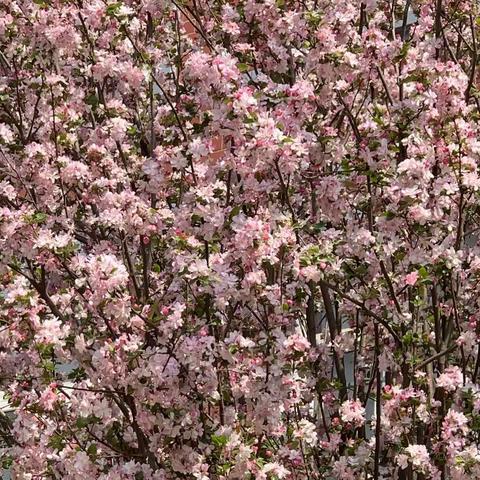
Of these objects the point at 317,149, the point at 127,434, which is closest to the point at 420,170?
the point at 317,149

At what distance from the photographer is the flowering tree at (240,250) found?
3.98 metres

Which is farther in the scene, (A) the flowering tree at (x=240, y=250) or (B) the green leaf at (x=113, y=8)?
(B) the green leaf at (x=113, y=8)

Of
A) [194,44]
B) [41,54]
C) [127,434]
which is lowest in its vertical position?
[127,434]

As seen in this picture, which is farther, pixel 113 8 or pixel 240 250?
pixel 113 8

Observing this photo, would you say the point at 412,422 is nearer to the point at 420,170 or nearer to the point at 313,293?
the point at 313,293

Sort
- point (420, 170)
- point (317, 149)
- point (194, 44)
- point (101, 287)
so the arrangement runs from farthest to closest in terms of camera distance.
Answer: point (194, 44) < point (317, 149) < point (420, 170) < point (101, 287)

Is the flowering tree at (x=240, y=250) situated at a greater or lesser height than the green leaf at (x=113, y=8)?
lesser

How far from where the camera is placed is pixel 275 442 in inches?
182

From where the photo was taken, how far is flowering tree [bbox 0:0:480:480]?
3979 mm

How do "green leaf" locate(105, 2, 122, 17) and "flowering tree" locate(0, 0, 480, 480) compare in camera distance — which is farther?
"green leaf" locate(105, 2, 122, 17)

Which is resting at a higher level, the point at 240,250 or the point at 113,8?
the point at 113,8

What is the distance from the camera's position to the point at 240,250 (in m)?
3.77

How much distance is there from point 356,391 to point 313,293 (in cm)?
68

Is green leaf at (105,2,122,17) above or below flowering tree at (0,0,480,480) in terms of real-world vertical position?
above
